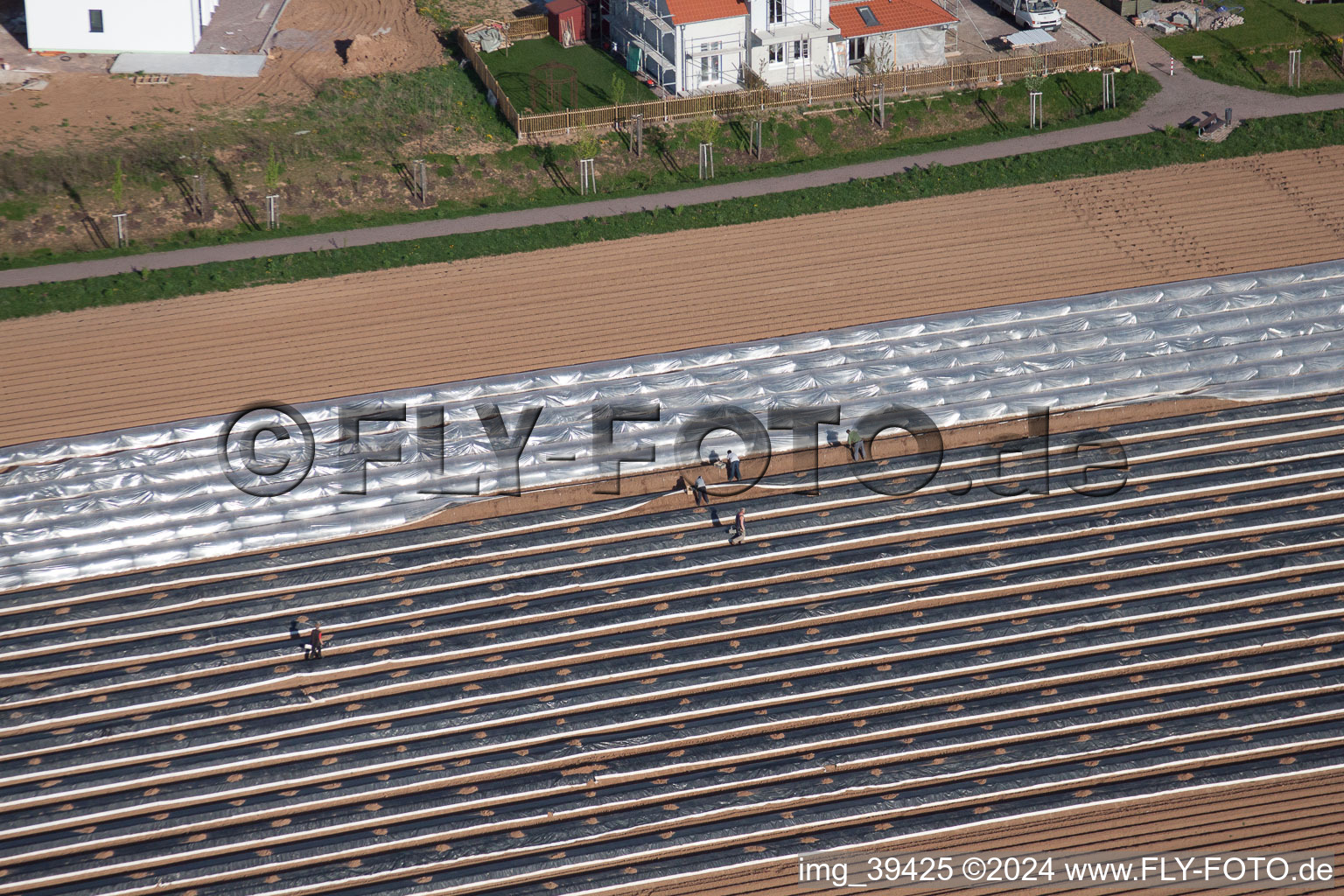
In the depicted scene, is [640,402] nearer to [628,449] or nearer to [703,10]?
[628,449]

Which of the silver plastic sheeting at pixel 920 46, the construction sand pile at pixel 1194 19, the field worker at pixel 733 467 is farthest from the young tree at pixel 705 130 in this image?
the construction sand pile at pixel 1194 19

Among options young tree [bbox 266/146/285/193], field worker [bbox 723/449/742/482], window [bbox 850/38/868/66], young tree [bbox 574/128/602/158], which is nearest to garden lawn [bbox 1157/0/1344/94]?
window [bbox 850/38/868/66]

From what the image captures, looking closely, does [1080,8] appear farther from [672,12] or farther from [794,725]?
[794,725]

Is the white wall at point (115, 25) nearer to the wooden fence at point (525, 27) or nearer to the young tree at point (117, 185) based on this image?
the young tree at point (117, 185)

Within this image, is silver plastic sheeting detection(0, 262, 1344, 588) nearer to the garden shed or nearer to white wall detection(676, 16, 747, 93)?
white wall detection(676, 16, 747, 93)

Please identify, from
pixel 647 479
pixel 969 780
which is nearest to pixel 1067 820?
pixel 969 780

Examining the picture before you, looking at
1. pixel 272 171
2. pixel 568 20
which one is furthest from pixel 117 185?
pixel 568 20
